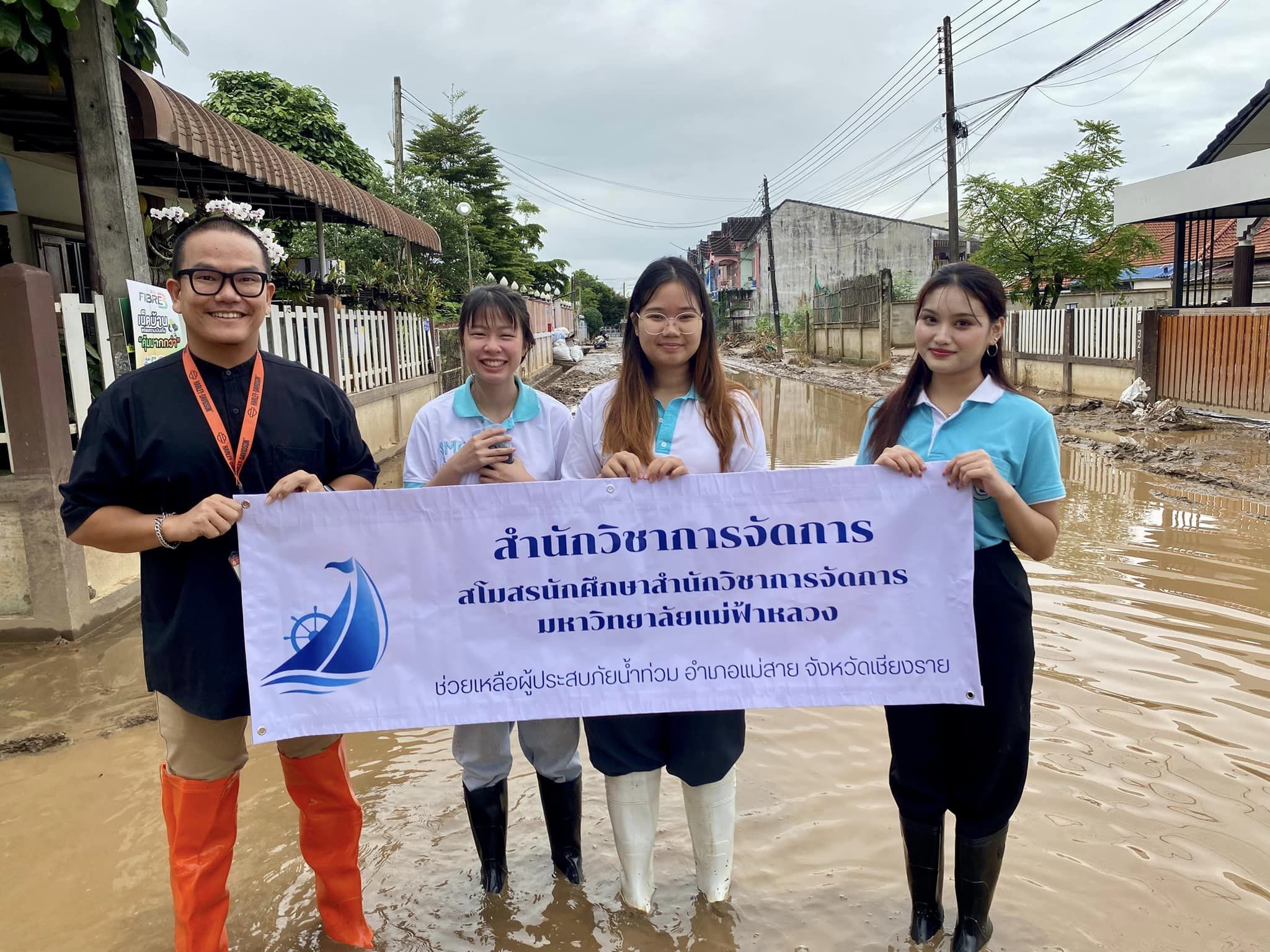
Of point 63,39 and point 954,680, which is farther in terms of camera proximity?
point 63,39

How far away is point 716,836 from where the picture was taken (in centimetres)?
246

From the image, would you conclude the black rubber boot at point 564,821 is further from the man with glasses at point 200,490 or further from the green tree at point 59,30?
the green tree at point 59,30

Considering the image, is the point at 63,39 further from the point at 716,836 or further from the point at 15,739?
the point at 716,836

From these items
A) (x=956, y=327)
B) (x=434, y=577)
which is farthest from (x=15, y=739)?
(x=956, y=327)

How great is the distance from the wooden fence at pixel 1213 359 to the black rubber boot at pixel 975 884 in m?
10.5

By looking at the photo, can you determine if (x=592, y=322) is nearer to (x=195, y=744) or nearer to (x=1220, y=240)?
(x=1220, y=240)

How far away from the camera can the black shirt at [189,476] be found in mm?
2041

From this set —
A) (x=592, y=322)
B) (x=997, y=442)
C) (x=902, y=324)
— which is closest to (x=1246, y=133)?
(x=902, y=324)

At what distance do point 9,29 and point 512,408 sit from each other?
4.28m

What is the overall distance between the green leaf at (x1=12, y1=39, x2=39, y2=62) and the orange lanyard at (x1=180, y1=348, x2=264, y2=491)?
4.04 meters

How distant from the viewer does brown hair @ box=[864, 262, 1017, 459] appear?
2.22 metres

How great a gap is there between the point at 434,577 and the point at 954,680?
1398 mm

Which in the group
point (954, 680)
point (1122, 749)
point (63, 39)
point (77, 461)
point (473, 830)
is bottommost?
point (1122, 749)

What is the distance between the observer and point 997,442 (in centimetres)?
219
